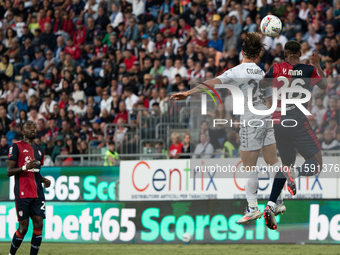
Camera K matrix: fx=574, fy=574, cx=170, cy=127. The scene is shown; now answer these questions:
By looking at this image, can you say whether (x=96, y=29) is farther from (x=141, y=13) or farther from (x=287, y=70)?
(x=287, y=70)

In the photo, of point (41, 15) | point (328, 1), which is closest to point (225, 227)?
point (328, 1)

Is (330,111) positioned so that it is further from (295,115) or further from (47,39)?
(47,39)

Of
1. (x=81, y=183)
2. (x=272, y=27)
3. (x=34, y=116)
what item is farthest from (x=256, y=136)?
(x=34, y=116)

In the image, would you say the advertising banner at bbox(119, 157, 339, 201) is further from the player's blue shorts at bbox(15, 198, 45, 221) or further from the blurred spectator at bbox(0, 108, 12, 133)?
the blurred spectator at bbox(0, 108, 12, 133)

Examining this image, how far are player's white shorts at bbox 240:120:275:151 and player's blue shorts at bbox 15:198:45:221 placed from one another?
12.0 ft

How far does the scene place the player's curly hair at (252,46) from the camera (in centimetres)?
716

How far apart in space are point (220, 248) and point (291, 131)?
4.61 metres

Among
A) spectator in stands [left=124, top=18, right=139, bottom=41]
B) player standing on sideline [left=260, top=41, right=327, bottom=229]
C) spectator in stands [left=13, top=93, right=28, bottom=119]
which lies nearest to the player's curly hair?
player standing on sideline [left=260, top=41, right=327, bottom=229]

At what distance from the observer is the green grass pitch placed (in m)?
10.8

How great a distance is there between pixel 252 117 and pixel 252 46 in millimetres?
896

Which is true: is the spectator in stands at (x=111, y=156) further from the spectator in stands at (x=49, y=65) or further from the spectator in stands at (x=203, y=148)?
the spectator in stands at (x=49, y=65)

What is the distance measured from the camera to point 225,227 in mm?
11867

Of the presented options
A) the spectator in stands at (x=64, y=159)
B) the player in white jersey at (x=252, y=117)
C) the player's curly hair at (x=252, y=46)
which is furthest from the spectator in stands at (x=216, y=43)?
the player's curly hair at (x=252, y=46)

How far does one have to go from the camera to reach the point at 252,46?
717cm
